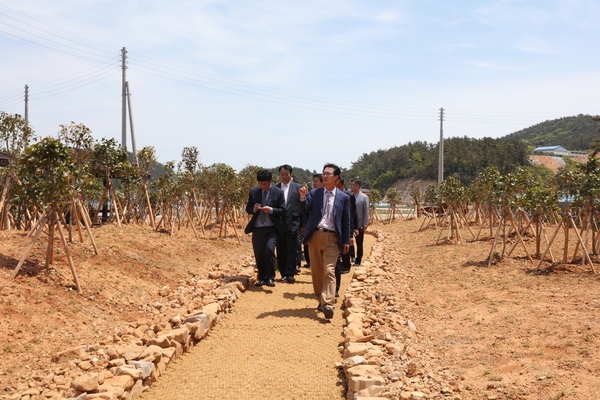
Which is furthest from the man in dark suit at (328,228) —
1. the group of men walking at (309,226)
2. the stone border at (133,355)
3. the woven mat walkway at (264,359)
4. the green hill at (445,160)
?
the green hill at (445,160)

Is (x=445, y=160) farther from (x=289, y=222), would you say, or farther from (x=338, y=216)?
(x=338, y=216)

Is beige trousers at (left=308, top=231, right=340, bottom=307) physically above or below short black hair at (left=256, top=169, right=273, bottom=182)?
below

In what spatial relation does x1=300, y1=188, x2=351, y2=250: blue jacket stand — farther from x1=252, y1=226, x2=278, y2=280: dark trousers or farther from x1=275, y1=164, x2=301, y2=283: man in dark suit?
x1=275, y1=164, x2=301, y2=283: man in dark suit

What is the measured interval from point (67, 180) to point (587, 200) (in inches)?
408

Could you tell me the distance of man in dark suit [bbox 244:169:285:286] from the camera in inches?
359

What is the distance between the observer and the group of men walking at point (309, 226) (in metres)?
7.44

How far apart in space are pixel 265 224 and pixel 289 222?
430 millimetres

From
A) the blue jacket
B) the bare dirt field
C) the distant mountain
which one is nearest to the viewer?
the bare dirt field

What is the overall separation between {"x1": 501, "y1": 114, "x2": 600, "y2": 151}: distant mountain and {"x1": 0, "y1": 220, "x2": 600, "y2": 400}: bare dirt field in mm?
88160

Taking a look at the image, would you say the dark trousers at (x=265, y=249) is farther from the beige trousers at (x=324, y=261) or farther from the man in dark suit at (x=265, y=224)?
the beige trousers at (x=324, y=261)

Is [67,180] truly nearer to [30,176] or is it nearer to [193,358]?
[30,176]

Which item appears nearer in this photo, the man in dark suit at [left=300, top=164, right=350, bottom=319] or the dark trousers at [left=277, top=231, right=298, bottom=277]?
the man in dark suit at [left=300, top=164, right=350, bottom=319]

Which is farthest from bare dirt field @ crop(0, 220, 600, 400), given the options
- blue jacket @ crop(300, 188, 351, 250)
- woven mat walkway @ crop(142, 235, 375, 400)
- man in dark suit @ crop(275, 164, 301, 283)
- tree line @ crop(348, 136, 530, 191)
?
tree line @ crop(348, 136, 530, 191)

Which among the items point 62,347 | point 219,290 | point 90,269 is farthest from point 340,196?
point 90,269
